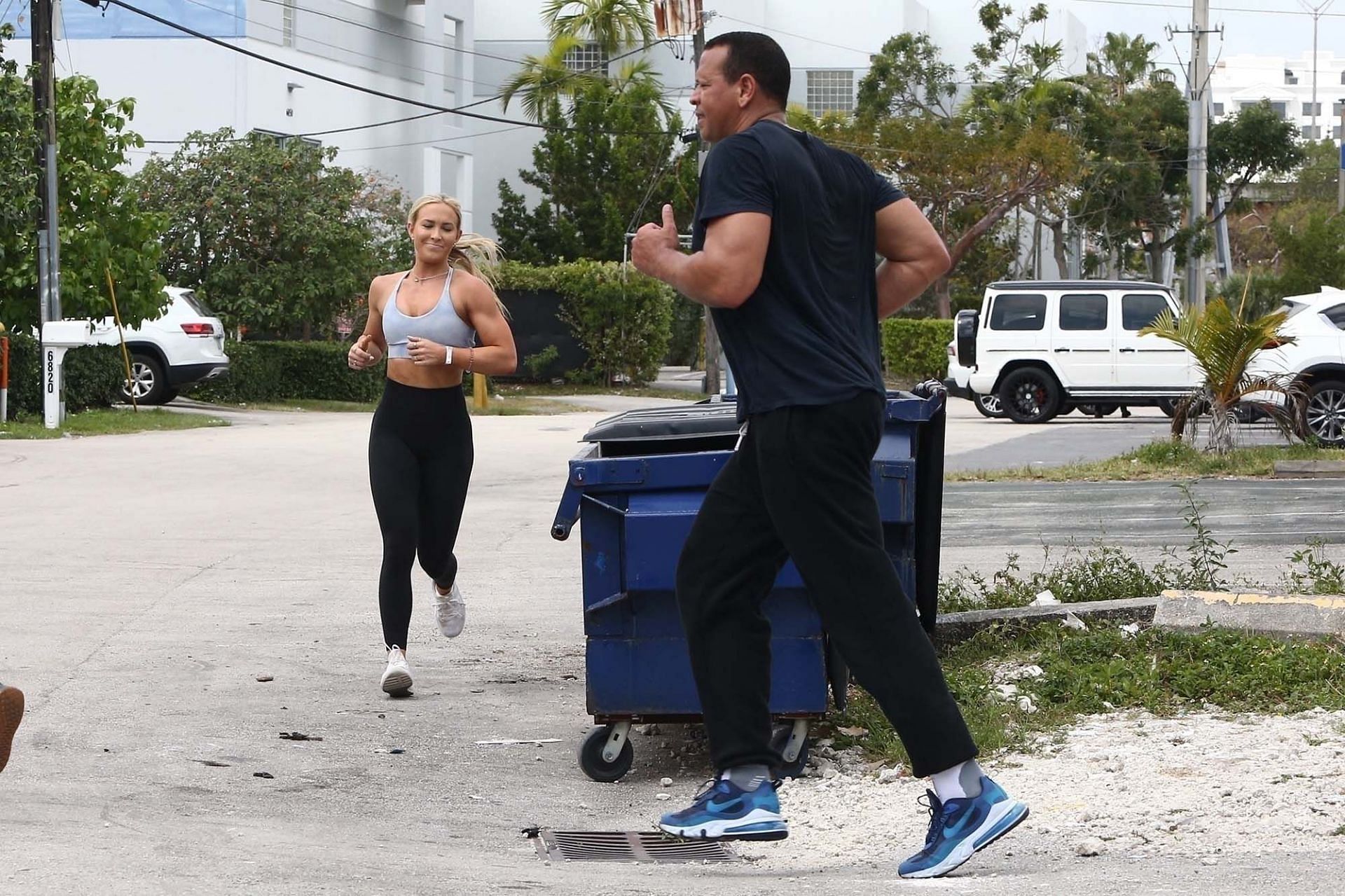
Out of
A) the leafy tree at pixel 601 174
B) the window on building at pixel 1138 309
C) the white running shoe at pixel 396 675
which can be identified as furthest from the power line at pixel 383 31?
the white running shoe at pixel 396 675

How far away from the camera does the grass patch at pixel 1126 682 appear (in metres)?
5.42

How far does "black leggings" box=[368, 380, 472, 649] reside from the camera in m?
6.49

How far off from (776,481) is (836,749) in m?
1.70

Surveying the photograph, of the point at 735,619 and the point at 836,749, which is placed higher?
the point at 735,619

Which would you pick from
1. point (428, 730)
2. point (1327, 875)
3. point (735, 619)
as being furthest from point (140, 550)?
point (1327, 875)

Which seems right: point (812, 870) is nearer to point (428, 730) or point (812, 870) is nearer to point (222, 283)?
point (428, 730)

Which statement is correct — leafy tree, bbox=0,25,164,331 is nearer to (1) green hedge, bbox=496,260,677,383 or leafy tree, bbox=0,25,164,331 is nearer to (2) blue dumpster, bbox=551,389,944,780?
(1) green hedge, bbox=496,260,677,383

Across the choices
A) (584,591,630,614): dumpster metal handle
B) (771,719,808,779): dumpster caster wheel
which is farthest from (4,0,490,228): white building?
(771,719,808,779): dumpster caster wheel

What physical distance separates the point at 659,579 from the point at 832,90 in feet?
159

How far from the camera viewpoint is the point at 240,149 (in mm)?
28391

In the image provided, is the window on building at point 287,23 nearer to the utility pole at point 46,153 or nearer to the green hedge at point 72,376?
the green hedge at point 72,376

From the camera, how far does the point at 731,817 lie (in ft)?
13.7

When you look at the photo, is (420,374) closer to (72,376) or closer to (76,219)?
(72,376)

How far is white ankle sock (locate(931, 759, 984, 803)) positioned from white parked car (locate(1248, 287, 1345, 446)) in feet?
A: 48.3
